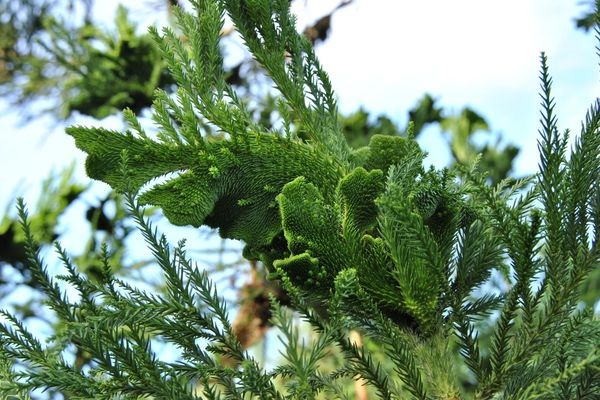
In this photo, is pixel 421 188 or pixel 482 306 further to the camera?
pixel 482 306

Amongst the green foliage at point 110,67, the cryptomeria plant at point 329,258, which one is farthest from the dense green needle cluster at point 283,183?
the green foliage at point 110,67

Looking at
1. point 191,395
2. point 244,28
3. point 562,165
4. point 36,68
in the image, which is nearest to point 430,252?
point 562,165

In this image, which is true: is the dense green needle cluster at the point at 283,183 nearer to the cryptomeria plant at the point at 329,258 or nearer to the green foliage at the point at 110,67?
the cryptomeria plant at the point at 329,258

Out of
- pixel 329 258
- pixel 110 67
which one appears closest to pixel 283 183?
pixel 329 258

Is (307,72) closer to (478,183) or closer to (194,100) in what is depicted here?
(194,100)

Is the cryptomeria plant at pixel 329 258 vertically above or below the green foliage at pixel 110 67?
below

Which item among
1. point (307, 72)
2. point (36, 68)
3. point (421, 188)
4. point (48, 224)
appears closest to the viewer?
point (421, 188)

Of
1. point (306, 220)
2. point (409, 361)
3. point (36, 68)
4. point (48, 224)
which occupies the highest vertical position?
point (36, 68)

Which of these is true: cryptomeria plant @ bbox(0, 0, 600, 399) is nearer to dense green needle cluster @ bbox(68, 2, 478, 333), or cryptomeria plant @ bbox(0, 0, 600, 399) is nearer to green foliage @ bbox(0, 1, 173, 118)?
dense green needle cluster @ bbox(68, 2, 478, 333)

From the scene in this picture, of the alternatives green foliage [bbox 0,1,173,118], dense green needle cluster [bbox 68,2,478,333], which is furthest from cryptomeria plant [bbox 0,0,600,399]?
green foliage [bbox 0,1,173,118]
